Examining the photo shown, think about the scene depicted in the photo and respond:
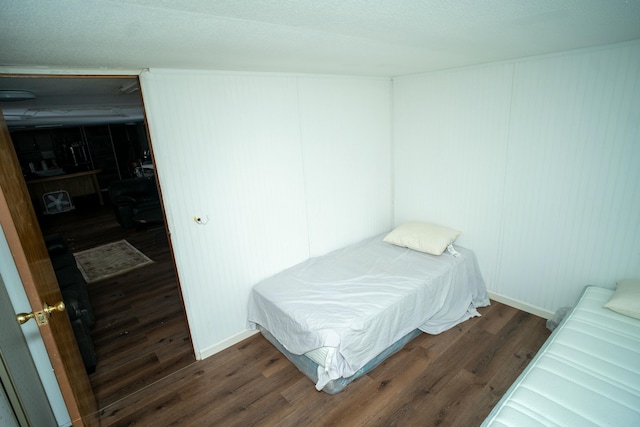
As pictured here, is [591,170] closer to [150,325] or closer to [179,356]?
[179,356]

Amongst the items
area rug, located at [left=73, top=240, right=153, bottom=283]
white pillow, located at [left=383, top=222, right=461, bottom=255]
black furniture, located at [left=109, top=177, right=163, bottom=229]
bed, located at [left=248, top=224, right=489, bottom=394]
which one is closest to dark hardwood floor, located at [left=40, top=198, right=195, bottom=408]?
area rug, located at [left=73, top=240, right=153, bottom=283]

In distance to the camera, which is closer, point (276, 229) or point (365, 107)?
point (276, 229)

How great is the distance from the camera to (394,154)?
3699 mm

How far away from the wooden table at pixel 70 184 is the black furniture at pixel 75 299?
5183 millimetres

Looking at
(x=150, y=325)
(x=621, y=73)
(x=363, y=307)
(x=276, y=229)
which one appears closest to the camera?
(x=621, y=73)

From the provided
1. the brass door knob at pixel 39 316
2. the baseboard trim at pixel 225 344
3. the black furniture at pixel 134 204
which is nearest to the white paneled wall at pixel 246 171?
the baseboard trim at pixel 225 344

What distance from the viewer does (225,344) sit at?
2764 mm

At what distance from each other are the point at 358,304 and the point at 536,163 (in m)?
1.85

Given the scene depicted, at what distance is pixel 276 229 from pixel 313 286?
610mm

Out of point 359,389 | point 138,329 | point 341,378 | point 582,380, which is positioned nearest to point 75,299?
point 138,329

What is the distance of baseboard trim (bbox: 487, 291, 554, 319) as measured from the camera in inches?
111

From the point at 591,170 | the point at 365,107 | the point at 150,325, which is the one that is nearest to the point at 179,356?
the point at 150,325

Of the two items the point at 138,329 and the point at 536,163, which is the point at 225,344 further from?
the point at 536,163

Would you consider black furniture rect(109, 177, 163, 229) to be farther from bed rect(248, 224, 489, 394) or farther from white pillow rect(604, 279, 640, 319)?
white pillow rect(604, 279, 640, 319)
